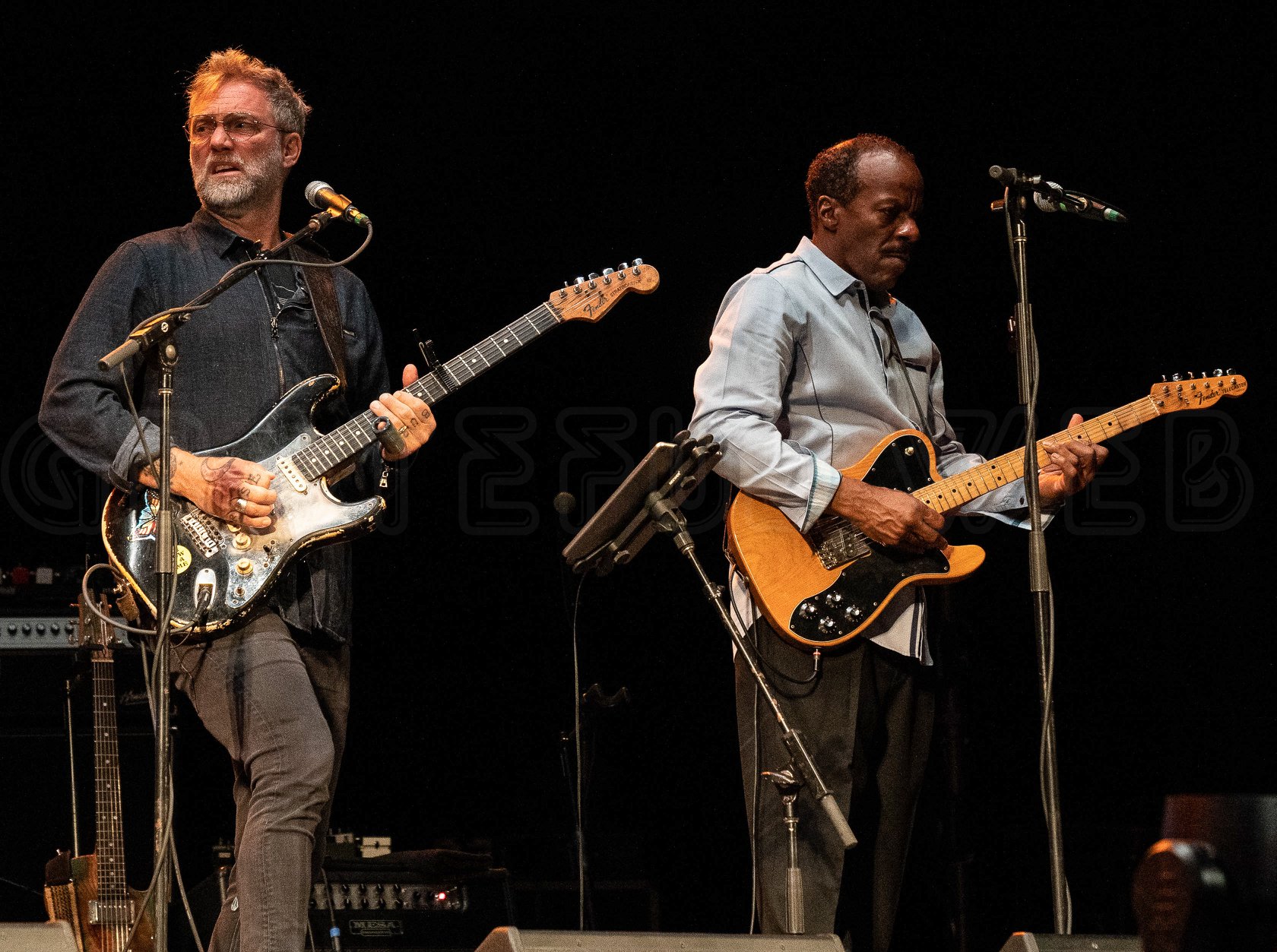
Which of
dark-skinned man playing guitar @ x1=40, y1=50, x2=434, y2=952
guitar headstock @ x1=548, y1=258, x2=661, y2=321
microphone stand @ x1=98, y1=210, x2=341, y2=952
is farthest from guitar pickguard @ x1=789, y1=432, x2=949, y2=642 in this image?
microphone stand @ x1=98, y1=210, x2=341, y2=952

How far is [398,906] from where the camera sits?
190 inches

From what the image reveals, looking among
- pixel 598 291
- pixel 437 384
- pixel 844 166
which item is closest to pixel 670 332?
pixel 598 291

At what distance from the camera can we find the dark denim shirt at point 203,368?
3.44 meters

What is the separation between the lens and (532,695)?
6414 millimetres

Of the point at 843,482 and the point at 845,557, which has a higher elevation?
the point at 843,482

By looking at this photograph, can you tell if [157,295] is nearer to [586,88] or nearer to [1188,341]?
[586,88]

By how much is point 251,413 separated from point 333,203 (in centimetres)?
58

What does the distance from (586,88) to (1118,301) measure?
7.79 feet

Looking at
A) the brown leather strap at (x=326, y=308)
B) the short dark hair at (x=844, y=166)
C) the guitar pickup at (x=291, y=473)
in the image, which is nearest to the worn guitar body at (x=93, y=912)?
the guitar pickup at (x=291, y=473)

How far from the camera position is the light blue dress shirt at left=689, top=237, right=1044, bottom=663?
11.9 feet

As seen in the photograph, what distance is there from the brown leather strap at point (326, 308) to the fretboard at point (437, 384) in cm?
15

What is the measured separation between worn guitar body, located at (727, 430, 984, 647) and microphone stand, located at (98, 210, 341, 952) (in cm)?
128

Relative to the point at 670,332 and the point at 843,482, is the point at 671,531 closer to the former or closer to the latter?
the point at 843,482

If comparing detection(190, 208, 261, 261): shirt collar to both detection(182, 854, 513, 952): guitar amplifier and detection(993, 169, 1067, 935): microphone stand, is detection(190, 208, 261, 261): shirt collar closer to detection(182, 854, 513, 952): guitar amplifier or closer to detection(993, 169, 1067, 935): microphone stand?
detection(993, 169, 1067, 935): microphone stand
